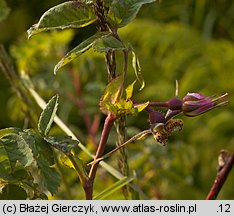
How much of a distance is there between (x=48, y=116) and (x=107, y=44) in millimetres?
101

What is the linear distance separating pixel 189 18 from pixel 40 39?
2236 millimetres

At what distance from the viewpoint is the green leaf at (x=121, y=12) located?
0.54 meters

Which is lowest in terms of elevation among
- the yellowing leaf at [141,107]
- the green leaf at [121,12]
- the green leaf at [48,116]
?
the green leaf at [48,116]

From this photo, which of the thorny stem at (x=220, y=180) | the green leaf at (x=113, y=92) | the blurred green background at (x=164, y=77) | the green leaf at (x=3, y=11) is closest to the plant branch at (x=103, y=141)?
the green leaf at (x=113, y=92)

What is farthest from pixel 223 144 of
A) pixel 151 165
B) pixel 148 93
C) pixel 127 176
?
pixel 127 176

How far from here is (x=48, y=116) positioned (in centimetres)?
58

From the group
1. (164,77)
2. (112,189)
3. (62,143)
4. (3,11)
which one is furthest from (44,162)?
(164,77)

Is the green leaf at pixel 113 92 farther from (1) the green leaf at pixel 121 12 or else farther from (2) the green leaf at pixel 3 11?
(2) the green leaf at pixel 3 11

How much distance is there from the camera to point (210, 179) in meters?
2.34

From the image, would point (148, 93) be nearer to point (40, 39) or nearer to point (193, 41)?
point (193, 41)

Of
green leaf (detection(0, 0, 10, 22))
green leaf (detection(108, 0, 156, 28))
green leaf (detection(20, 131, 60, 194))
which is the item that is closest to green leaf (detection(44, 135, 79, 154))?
green leaf (detection(20, 131, 60, 194))

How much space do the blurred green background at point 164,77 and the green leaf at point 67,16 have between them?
1.78 feet

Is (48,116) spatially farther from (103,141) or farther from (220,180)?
(220,180)

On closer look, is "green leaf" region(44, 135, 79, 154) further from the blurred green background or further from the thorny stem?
the blurred green background
